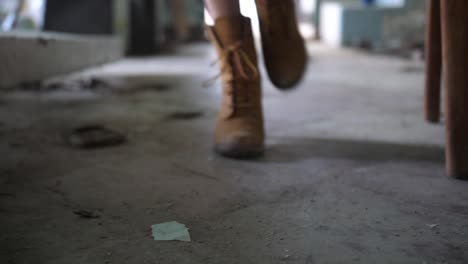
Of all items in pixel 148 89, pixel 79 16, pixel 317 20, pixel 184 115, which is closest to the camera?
pixel 184 115

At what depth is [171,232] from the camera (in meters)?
0.93

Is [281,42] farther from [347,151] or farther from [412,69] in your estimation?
[412,69]

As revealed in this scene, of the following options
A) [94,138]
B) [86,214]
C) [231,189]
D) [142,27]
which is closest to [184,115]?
[94,138]

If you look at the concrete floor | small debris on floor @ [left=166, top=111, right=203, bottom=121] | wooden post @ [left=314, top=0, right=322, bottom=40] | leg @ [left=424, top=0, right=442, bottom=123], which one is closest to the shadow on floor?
the concrete floor

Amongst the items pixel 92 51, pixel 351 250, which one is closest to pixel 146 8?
pixel 92 51

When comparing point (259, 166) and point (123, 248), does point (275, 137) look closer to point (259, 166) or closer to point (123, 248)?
point (259, 166)

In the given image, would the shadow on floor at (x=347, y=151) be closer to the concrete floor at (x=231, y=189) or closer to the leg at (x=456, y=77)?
the concrete floor at (x=231, y=189)

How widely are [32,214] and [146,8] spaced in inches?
144

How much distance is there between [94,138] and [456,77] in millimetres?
955

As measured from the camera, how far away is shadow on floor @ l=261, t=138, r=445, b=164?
1400mm

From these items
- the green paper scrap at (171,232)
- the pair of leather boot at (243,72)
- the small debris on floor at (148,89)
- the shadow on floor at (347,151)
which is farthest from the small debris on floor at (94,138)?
the small debris on floor at (148,89)

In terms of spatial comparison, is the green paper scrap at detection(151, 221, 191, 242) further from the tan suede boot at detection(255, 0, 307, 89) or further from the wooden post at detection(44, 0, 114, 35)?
the wooden post at detection(44, 0, 114, 35)

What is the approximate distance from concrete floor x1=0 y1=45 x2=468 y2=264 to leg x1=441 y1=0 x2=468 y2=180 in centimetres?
8

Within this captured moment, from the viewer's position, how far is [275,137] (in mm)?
1633
